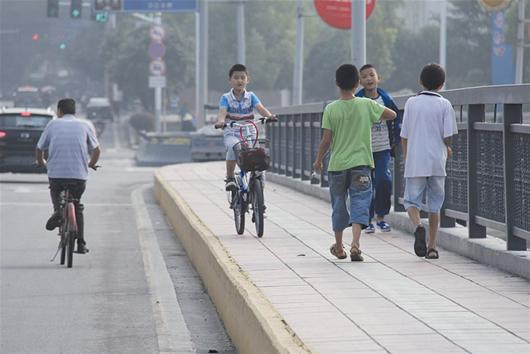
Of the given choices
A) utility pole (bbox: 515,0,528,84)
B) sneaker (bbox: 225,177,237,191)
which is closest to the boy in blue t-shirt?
sneaker (bbox: 225,177,237,191)

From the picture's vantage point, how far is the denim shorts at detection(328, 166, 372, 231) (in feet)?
40.2

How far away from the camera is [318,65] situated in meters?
109

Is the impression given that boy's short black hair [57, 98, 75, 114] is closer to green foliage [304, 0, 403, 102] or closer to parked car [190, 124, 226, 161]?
parked car [190, 124, 226, 161]

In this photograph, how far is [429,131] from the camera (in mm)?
12102

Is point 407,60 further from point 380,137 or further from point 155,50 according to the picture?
point 380,137

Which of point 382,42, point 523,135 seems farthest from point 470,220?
point 382,42

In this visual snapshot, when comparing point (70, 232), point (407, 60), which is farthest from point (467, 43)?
point (70, 232)

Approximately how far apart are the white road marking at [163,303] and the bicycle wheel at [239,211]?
820mm

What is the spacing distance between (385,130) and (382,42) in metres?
86.2

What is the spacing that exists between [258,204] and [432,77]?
3098 millimetres

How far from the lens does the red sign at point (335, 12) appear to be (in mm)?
30859

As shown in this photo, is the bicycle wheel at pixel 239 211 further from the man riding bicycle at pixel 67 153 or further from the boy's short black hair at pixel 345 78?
the boy's short black hair at pixel 345 78

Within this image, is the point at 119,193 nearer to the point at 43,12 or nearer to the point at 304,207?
the point at 304,207

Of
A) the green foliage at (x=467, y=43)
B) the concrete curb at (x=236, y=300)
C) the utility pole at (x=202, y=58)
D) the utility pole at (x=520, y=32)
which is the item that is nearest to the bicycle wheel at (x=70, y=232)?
the concrete curb at (x=236, y=300)
